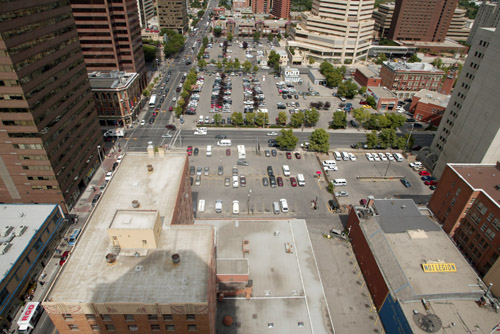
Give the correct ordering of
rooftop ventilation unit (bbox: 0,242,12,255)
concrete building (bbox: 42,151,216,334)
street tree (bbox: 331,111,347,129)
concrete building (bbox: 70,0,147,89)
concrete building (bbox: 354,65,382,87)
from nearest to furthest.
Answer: concrete building (bbox: 42,151,216,334)
rooftop ventilation unit (bbox: 0,242,12,255)
concrete building (bbox: 70,0,147,89)
street tree (bbox: 331,111,347,129)
concrete building (bbox: 354,65,382,87)

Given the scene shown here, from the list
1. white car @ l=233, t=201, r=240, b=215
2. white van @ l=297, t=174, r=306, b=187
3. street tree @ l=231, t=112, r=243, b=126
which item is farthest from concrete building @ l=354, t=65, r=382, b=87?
white car @ l=233, t=201, r=240, b=215

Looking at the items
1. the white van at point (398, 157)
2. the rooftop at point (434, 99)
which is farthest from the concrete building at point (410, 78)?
the white van at point (398, 157)

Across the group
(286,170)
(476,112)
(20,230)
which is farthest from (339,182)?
(20,230)

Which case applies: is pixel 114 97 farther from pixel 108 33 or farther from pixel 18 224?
pixel 18 224

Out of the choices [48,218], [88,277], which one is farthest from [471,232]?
[48,218]

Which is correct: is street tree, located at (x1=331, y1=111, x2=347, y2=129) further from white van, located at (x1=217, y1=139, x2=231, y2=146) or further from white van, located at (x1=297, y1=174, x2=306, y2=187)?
→ white van, located at (x1=217, y1=139, x2=231, y2=146)

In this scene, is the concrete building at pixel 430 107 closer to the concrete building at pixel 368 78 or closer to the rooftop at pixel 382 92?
the rooftop at pixel 382 92
